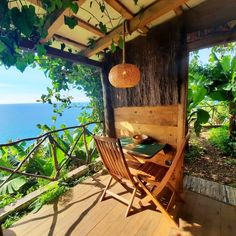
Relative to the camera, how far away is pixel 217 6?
1692mm

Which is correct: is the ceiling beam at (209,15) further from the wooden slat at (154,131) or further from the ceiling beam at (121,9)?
the wooden slat at (154,131)

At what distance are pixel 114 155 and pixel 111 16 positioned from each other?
1643mm

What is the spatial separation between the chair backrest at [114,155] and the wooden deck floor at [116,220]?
467 millimetres

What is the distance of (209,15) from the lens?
175cm

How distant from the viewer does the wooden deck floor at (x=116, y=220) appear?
5.44 ft

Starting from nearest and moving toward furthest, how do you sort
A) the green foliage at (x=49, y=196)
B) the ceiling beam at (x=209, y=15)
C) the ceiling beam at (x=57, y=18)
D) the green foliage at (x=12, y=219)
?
the ceiling beam at (x=57, y=18)
the ceiling beam at (x=209, y=15)
the green foliage at (x=12, y=219)
the green foliage at (x=49, y=196)

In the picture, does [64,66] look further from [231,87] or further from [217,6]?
[231,87]

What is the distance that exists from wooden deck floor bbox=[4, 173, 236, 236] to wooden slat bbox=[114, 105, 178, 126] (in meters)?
1.13

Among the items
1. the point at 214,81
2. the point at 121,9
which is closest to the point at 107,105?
the point at 121,9

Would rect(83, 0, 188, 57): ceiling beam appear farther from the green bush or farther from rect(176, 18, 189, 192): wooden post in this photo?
the green bush

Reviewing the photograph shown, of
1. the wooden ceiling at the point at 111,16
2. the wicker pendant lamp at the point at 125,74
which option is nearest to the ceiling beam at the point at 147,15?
the wooden ceiling at the point at 111,16

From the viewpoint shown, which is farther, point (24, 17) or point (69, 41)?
point (69, 41)

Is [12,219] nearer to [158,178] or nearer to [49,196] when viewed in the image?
[49,196]

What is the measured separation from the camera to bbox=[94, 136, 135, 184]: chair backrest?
1.64 metres
